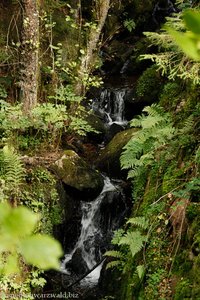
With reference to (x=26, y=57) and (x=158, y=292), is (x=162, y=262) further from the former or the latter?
(x=26, y=57)

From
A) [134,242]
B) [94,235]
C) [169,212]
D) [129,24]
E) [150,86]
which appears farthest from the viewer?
[129,24]

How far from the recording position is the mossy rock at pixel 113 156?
340 inches

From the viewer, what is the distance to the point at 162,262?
13.7 feet

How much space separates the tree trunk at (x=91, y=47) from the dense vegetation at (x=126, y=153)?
0.03m

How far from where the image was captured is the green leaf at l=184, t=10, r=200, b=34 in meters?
0.38

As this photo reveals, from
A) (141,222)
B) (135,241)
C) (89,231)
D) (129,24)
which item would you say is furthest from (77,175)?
(129,24)

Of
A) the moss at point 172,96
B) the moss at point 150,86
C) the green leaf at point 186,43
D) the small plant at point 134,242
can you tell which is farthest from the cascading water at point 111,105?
the green leaf at point 186,43

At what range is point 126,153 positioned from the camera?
7.03m

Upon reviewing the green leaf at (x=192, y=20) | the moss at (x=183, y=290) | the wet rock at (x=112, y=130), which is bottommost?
the moss at (x=183, y=290)

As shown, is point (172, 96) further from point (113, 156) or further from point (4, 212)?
point (4, 212)

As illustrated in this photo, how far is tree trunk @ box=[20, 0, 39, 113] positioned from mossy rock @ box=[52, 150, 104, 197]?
4.22ft

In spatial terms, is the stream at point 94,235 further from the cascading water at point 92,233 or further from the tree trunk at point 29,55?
the tree trunk at point 29,55

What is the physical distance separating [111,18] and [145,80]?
3403 mm

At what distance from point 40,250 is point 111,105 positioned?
11.2m
